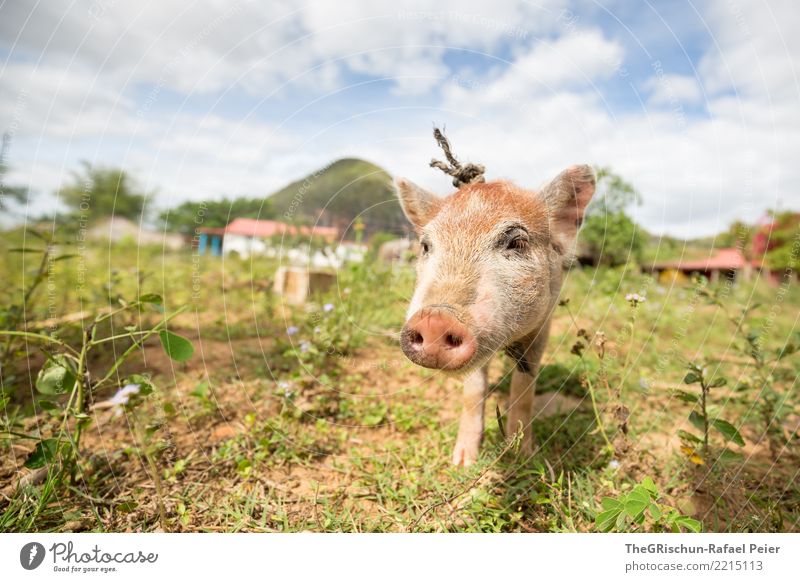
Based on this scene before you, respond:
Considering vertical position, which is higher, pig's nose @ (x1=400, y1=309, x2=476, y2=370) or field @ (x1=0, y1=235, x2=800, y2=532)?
pig's nose @ (x1=400, y1=309, x2=476, y2=370)

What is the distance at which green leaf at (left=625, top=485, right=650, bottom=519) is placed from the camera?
1804mm

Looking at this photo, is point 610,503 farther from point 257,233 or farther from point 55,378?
point 257,233

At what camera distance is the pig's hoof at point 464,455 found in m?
2.82

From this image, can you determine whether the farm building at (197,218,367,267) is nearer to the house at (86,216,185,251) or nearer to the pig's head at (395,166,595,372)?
the pig's head at (395,166,595,372)

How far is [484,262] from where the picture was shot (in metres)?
2.47

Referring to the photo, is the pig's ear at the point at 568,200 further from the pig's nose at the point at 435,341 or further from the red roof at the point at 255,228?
the red roof at the point at 255,228

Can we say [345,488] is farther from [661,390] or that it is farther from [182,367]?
[661,390]

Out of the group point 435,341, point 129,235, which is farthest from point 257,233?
point 129,235

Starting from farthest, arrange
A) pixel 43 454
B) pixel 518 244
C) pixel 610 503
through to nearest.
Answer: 1. pixel 518 244
2. pixel 43 454
3. pixel 610 503

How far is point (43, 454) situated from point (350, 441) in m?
1.68

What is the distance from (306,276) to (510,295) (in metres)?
4.30

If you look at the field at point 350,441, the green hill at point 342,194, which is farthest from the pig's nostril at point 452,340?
the green hill at point 342,194

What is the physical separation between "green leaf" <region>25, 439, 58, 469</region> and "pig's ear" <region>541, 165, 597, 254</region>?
9.78 ft

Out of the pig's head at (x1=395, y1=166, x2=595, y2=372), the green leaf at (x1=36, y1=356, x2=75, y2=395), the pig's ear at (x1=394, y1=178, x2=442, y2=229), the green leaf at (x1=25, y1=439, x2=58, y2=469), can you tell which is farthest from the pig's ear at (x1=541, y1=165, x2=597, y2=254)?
the green leaf at (x1=25, y1=439, x2=58, y2=469)
